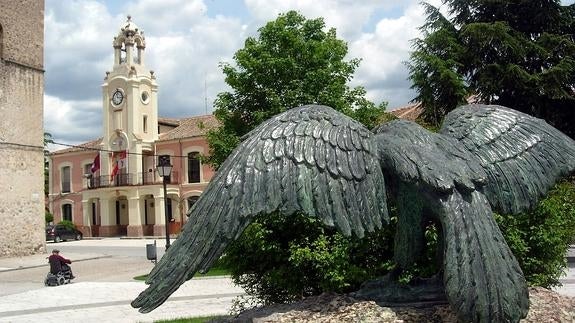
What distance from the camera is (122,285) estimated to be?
12930mm

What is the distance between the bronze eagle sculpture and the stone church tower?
18.8 metres

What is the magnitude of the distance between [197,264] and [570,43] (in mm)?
12904

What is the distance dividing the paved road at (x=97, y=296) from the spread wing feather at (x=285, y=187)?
532 centimetres

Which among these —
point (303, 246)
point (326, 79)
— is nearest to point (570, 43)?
point (326, 79)

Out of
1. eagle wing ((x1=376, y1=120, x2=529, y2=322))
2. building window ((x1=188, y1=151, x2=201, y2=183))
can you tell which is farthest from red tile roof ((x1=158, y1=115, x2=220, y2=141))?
eagle wing ((x1=376, y1=120, x2=529, y2=322))

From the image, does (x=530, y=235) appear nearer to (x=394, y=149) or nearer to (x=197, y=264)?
(x=394, y=149)

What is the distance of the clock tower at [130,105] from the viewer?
3388 centimetres

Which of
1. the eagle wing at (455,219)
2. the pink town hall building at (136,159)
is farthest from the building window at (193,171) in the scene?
the eagle wing at (455,219)

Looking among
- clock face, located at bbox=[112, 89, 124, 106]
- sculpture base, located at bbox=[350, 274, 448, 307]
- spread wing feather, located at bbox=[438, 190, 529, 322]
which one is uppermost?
clock face, located at bbox=[112, 89, 124, 106]

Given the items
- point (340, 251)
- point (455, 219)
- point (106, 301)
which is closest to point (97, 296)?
point (106, 301)

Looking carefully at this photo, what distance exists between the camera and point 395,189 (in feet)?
14.6

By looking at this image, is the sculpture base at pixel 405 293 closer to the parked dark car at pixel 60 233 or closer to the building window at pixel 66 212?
the parked dark car at pixel 60 233

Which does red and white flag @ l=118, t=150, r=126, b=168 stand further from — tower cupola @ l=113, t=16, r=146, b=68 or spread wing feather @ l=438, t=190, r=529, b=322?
spread wing feather @ l=438, t=190, r=529, b=322

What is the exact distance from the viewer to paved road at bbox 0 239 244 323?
9133 millimetres
